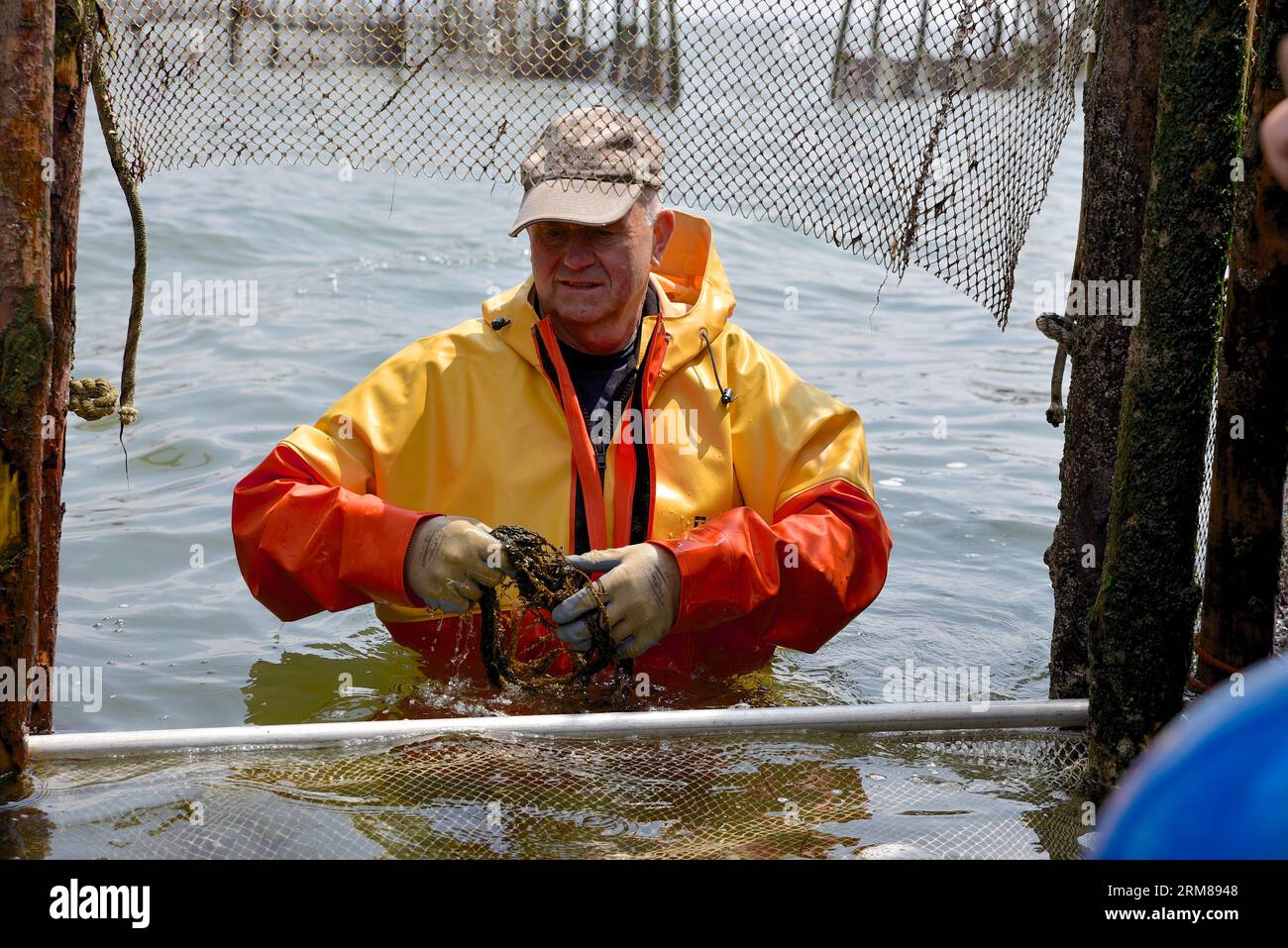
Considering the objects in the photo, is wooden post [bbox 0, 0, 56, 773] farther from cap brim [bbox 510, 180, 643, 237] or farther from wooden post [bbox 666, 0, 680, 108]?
wooden post [bbox 666, 0, 680, 108]

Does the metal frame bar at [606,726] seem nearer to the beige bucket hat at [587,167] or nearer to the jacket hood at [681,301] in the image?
the jacket hood at [681,301]

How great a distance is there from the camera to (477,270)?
15125mm

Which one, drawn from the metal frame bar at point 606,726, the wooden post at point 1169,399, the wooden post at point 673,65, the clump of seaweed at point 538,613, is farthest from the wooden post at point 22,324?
the wooden post at point 1169,399

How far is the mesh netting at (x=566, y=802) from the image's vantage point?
3.69m

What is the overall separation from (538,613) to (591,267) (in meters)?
1.21

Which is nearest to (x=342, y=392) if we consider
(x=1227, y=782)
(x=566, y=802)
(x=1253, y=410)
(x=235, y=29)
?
(x=235, y=29)

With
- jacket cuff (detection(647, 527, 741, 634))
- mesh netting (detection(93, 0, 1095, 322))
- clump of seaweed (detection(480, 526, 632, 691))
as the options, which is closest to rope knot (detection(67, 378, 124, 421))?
mesh netting (detection(93, 0, 1095, 322))

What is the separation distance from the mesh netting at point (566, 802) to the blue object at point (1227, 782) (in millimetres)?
2164

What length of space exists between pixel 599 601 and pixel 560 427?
847 millimetres

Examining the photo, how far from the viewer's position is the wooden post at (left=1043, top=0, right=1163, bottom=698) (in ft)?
14.9

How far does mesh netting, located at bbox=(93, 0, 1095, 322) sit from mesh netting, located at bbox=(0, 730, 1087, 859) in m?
1.77

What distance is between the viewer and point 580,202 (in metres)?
4.86

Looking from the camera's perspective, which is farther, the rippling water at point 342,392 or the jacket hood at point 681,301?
the rippling water at point 342,392
